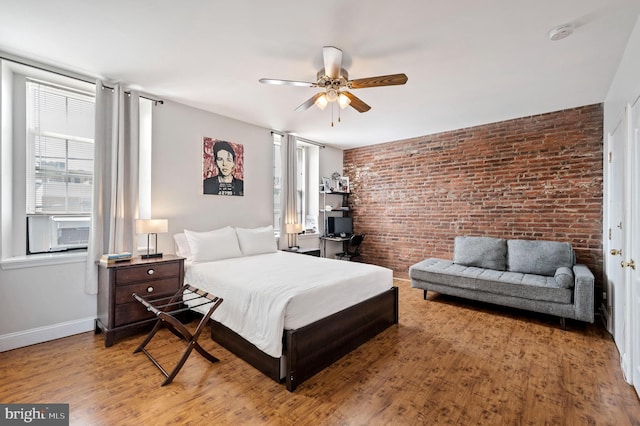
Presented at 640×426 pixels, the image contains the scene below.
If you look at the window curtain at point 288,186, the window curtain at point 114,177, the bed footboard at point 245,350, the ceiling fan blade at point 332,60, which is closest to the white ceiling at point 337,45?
the ceiling fan blade at point 332,60

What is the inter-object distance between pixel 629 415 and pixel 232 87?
4.38 m

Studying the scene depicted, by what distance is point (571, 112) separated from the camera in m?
4.00

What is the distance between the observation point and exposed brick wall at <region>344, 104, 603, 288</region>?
395 centimetres

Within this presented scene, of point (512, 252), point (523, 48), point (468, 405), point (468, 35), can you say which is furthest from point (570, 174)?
point (468, 405)

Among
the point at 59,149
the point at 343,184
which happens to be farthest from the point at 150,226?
the point at 343,184

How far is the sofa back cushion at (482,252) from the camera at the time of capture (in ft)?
14.0

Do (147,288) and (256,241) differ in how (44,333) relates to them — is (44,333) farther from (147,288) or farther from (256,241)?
(256,241)

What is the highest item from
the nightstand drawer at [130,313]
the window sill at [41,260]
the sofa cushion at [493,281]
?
the window sill at [41,260]

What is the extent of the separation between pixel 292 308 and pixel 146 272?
1.84 meters

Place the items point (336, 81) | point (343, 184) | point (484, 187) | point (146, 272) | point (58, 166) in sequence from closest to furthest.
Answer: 1. point (336, 81)
2. point (146, 272)
3. point (58, 166)
4. point (484, 187)
5. point (343, 184)

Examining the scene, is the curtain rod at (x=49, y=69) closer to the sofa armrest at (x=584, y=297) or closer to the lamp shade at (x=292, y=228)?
the lamp shade at (x=292, y=228)

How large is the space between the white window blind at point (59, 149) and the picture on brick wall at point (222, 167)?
133 cm

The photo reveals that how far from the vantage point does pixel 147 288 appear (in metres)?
3.07

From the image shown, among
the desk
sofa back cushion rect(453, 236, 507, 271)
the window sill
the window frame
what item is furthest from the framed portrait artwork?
the window frame
